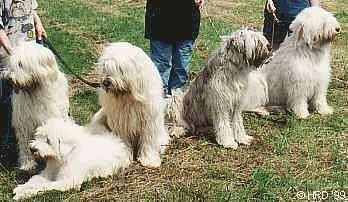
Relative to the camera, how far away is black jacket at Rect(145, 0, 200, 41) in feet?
21.8

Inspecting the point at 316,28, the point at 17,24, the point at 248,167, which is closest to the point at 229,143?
the point at 248,167

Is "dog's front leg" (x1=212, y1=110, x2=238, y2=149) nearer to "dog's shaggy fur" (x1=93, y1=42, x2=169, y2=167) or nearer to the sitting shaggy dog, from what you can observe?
the sitting shaggy dog

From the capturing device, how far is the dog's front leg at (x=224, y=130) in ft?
20.4

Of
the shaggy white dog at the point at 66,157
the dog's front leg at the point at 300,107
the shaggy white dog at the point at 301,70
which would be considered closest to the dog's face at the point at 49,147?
the shaggy white dog at the point at 66,157

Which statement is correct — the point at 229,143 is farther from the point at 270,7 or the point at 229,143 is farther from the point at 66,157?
the point at 270,7

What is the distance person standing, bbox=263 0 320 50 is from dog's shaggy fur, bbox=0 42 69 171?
122 inches

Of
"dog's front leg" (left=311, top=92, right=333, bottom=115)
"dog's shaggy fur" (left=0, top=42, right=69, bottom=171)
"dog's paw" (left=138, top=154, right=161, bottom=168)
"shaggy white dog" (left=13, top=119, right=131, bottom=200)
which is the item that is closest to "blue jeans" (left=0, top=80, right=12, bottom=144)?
"dog's shaggy fur" (left=0, top=42, right=69, bottom=171)

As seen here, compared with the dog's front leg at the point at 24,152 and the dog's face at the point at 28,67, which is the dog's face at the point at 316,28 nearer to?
the dog's face at the point at 28,67

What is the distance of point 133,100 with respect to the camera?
541cm

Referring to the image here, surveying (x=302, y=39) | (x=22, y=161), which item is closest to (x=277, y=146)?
(x=302, y=39)

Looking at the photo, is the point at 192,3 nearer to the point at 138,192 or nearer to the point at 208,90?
the point at 208,90

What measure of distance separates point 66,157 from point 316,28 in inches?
129

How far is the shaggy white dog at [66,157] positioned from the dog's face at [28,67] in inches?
15.2

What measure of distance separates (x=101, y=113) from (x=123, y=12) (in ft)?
29.9
